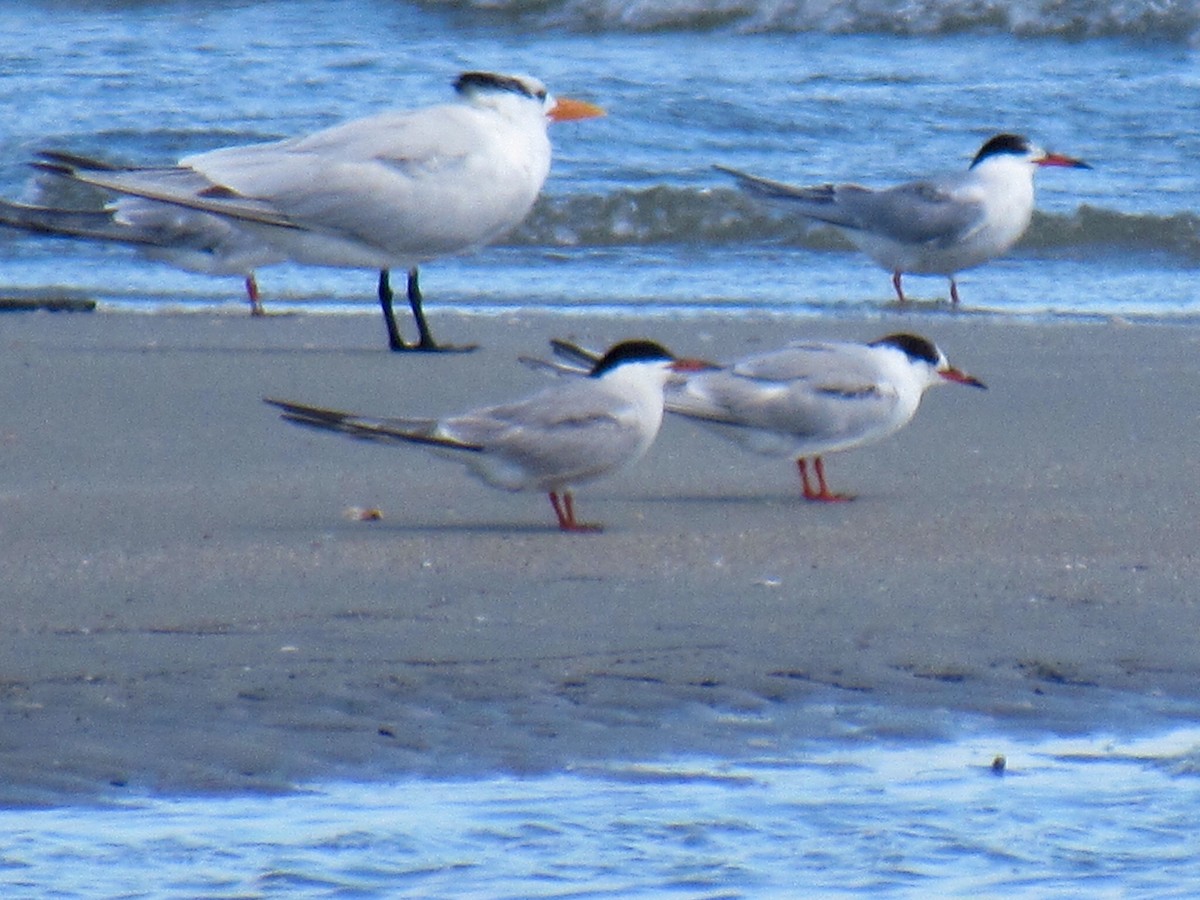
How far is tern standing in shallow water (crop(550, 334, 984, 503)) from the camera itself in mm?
5191

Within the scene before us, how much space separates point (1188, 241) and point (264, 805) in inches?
313

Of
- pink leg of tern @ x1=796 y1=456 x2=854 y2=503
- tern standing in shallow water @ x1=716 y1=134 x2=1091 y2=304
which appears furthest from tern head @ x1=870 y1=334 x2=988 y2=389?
tern standing in shallow water @ x1=716 y1=134 x2=1091 y2=304

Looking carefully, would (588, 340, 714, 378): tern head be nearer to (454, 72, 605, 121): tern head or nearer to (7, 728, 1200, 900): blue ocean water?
(7, 728, 1200, 900): blue ocean water

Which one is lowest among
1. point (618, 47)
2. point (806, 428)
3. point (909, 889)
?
point (909, 889)

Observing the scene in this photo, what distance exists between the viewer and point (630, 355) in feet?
16.5

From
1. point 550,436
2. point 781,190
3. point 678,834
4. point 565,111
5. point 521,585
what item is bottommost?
point 678,834

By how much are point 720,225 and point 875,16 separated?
5.16 metres

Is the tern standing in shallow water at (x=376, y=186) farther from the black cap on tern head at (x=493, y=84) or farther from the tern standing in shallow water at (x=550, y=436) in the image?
the tern standing in shallow water at (x=550, y=436)

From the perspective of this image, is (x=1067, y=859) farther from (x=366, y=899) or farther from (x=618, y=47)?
(x=618, y=47)

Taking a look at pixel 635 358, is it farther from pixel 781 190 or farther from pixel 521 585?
pixel 781 190

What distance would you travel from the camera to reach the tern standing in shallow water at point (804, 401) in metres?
5.19

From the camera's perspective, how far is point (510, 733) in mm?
3400

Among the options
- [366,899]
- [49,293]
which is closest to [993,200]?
[49,293]

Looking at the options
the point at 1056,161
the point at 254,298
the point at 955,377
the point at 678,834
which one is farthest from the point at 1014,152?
the point at 678,834
